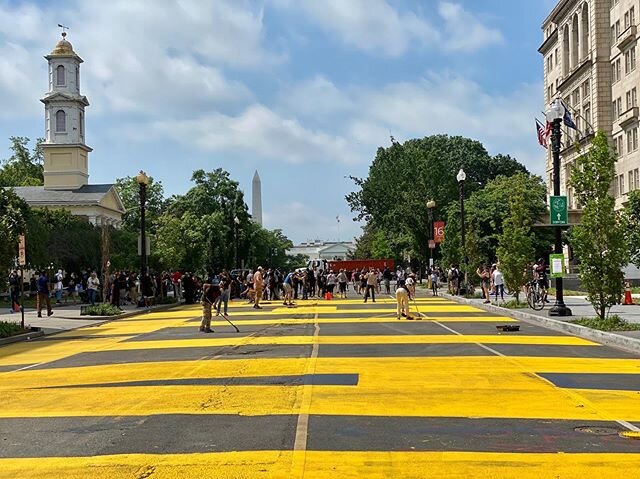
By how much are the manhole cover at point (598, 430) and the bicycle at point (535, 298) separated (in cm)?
2021

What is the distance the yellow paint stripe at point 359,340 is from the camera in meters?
18.2

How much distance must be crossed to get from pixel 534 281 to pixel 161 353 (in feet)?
54.8

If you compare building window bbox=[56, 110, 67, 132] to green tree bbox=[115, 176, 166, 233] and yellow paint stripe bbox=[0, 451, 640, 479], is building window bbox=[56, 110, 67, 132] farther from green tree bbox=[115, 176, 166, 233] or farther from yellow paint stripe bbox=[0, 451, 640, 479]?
yellow paint stripe bbox=[0, 451, 640, 479]

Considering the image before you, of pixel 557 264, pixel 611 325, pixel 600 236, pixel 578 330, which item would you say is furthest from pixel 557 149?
pixel 611 325

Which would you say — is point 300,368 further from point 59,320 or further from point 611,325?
point 59,320

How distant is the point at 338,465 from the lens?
23.3 feet

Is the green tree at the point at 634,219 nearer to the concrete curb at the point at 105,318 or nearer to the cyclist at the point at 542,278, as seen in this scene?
the cyclist at the point at 542,278

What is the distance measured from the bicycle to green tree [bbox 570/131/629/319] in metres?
7.22

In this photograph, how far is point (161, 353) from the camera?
1697 cm

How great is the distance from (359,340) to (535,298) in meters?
11.8

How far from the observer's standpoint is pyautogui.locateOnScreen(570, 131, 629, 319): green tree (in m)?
20.6

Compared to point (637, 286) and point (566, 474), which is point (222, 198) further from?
point (566, 474)

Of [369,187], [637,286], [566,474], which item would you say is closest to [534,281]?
[637,286]

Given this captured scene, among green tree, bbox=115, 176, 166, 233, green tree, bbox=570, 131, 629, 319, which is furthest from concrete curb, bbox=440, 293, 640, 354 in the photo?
green tree, bbox=115, 176, 166, 233
